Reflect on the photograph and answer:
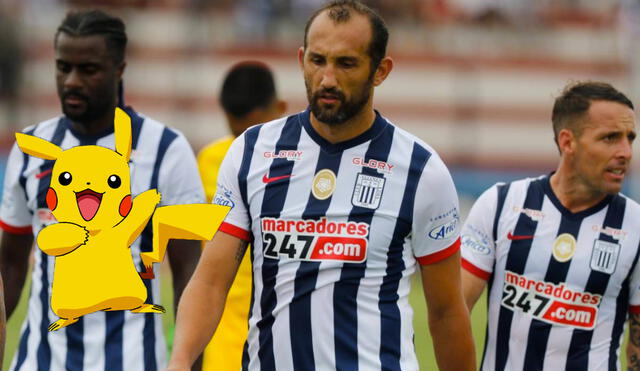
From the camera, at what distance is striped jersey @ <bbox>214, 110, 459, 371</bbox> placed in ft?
13.2

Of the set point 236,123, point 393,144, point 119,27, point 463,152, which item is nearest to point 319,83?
point 393,144

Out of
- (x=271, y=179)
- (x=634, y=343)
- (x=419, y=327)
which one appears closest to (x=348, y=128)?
(x=271, y=179)

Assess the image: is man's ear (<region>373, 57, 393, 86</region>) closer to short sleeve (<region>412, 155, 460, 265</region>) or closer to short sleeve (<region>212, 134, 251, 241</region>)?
short sleeve (<region>412, 155, 460, 265</region>)

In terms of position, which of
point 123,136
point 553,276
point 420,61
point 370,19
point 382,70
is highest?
point 420,61

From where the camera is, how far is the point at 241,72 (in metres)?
6.57

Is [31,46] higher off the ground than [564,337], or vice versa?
[31,46]

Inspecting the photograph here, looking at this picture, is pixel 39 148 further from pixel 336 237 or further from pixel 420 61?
pixel 420 61

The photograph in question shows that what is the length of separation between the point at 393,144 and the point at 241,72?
253cm

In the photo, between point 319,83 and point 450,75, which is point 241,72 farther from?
point 450,75

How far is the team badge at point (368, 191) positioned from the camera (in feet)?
13.3

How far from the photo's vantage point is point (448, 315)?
165 inches

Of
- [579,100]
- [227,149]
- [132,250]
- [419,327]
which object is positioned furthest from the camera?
[419,327]

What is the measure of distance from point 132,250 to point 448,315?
1.43 metres

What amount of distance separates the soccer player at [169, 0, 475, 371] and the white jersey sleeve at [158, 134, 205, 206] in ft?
3.09
